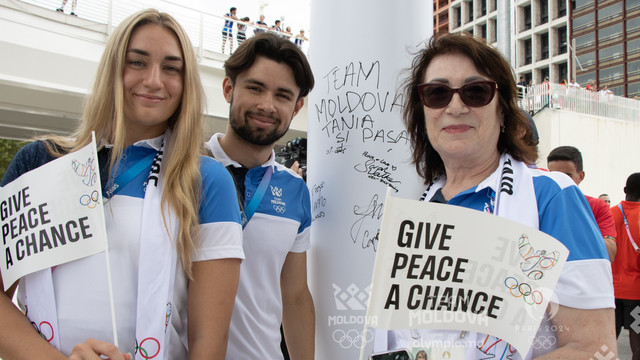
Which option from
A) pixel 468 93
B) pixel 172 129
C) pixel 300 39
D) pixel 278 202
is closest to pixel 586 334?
pixel 468 93

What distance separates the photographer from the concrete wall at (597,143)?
55.5 ft

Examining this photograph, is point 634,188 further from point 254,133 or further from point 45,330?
point 45,330

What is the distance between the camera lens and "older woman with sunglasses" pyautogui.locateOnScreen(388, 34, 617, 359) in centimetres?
137

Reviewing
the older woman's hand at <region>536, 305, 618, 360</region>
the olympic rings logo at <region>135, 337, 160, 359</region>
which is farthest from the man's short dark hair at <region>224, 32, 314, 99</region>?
the older woman's hand at <region>536, 305, 618, 360</region>

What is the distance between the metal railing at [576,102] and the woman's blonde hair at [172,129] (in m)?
16.7

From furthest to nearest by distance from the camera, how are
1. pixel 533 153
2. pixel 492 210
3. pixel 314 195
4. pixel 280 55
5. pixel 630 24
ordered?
pixel 630 24 < pixel 314 195 < pixel 280 55 < pixel 533 153 < pixel 492 210

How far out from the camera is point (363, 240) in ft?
8.25

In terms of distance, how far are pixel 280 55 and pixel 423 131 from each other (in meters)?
0.80

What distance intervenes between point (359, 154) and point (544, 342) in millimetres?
1328

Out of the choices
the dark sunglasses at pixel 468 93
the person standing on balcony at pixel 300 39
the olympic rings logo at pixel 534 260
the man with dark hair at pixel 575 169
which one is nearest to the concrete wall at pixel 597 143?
the person standing on balcony at pixel 300 39

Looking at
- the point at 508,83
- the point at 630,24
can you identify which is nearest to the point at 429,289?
the point at 508,83

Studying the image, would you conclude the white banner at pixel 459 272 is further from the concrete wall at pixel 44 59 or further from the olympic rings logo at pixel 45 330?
the concrete wall at pixel 44 59

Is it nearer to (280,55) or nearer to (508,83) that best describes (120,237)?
(280,55)

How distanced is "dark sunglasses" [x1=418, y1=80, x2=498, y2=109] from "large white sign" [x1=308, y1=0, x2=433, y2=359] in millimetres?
687
